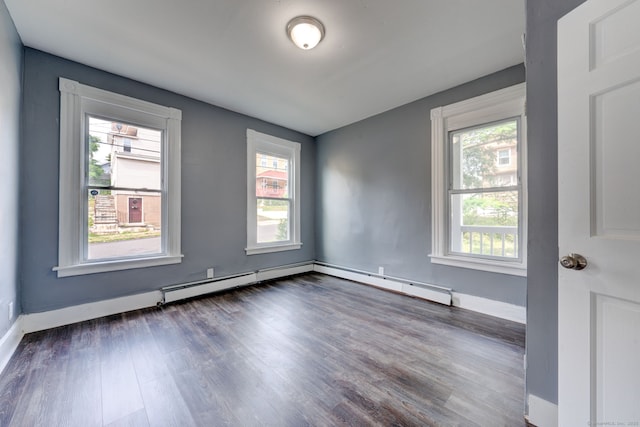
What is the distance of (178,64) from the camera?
2.57 m

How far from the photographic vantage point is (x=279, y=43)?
87.5 inches

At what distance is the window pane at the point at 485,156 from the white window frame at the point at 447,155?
3.2 inches

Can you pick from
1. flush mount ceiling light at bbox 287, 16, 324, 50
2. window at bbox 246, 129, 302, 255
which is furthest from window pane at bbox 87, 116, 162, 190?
flush mount ceiling light at bbox 287, 16, 324, 50

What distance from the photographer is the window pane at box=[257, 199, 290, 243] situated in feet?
13.6

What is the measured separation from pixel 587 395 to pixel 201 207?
12.3 ft

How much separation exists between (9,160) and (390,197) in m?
3.92

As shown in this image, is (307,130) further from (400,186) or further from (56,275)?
(56,275)

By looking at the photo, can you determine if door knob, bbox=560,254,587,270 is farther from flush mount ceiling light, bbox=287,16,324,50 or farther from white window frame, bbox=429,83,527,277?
flush mount ceiling light, bbox=287,16,324,50

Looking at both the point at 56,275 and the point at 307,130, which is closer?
the point at 56,275

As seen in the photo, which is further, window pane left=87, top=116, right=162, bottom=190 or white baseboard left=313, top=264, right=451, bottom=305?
white baseboard left=313, top=264, right=451, bottom=305

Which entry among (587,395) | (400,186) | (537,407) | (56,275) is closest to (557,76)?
(587,395)

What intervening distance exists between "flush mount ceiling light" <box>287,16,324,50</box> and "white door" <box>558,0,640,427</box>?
5.17 ft

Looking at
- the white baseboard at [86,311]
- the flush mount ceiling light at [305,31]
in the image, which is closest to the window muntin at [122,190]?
the white baseboard at [86,311]

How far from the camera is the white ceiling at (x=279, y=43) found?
1863 mm
